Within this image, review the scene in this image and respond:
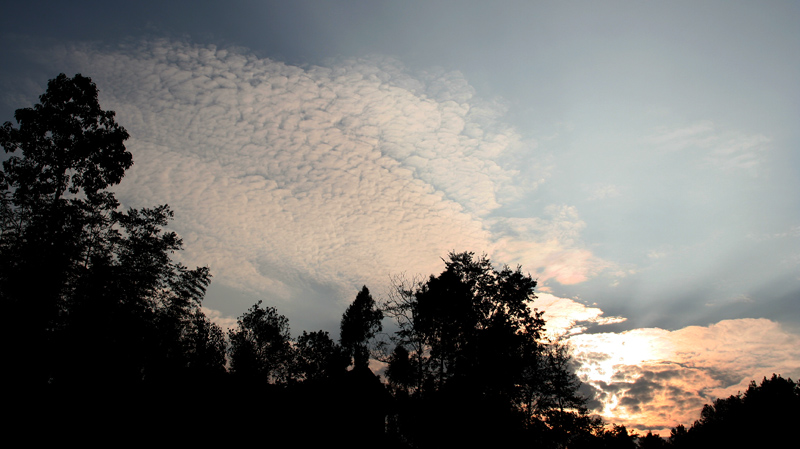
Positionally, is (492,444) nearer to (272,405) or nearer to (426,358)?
(426,358)

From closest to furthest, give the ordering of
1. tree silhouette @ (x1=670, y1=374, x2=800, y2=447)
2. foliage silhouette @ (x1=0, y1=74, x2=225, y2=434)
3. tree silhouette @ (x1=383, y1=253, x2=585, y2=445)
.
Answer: foliage silhouette @ (x1=0, y1=74, x2=225, y2=434)
tree silhouette @ (x1=383, y1=253, x2=585, y2=445)
tree silhouette @ (x1=670, y1=374, x2=800, y2=447)

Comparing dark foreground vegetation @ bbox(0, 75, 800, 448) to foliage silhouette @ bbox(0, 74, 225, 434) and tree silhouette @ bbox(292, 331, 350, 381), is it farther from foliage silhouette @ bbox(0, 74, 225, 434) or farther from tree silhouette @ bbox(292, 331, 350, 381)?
tree silhouette @ bbox(292, 331, 350, 381)

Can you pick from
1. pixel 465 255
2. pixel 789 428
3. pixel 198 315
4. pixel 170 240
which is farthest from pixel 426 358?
pixel 789 428

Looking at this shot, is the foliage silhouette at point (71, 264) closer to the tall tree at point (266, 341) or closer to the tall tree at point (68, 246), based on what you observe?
the tall tree at point (68, 246)

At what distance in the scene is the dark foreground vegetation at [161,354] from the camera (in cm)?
2256

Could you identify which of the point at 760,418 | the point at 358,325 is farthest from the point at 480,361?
the point at 760,418

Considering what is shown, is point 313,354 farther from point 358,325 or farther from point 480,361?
point 480,361

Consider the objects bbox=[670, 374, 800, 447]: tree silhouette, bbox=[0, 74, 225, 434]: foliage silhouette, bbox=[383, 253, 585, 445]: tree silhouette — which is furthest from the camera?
bbox=[670, 374, 800, 447]: tree silhouette

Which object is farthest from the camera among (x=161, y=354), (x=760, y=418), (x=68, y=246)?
(x=760, y=418)

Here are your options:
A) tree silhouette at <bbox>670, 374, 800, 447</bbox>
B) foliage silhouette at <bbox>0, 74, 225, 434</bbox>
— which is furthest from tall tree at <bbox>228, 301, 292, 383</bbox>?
tree silhouette at <bbox>670, 374, 800, 447</bbox>

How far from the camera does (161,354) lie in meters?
48.2

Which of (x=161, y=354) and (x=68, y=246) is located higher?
(x=68, y=246)

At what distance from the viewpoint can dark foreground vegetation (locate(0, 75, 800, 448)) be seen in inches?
888

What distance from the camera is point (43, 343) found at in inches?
953
